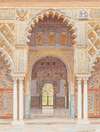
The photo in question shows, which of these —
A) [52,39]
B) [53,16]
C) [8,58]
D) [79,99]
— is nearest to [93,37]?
[53,16]

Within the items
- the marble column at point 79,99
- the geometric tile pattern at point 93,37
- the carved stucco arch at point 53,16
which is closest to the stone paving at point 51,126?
the marble column at point 79,99

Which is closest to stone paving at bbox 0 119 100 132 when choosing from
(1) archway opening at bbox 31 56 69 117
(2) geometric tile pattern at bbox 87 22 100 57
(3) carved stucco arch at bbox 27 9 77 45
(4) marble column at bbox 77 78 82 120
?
(4) marble column at bbox 77 78 82 120

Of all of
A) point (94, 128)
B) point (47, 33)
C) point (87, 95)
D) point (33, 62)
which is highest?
point (47, 33)

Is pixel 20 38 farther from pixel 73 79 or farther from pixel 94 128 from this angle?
pixel 94 128

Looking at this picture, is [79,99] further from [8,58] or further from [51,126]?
[8,58]

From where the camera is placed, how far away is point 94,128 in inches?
483

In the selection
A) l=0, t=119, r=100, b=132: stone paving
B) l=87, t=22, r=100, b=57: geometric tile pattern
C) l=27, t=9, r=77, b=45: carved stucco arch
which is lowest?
l=0, t=119, r=100, b=132: stone paving

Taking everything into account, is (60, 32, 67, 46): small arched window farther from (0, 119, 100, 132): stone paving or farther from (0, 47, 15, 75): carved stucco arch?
(0, 119, 100, 132): stone paving

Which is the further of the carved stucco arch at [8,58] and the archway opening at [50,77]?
the archway opening at [50,77]

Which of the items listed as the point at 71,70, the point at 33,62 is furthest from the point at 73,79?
the point at 33,62

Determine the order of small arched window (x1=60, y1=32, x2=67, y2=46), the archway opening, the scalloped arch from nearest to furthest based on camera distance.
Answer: the scalloped arch → small arched window (x1=60, y1=32, x2=67, y2=46) → the archway opening

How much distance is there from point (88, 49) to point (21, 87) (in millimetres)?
2246

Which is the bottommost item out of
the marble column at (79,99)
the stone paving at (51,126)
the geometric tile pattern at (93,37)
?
the stone paving at (51,126)

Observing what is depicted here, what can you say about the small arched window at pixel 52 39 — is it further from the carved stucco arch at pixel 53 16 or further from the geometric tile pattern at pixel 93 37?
the geometric tile pattern at pixel 93 37
